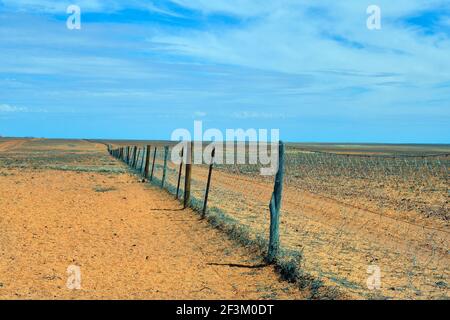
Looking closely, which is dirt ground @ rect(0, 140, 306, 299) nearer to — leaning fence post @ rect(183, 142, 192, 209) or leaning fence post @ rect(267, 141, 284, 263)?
leaning fence post @ rect(267, 141, 284, 263)

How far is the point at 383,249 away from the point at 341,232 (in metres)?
1.81

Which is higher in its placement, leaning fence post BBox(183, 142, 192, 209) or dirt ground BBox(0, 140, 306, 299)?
leaning fence post BBox(183, 142, 192, 209)

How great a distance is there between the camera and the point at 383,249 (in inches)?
395

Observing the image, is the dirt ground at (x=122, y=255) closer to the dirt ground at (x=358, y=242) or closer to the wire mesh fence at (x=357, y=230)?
the wire mesh fence at (x=357, y=230)

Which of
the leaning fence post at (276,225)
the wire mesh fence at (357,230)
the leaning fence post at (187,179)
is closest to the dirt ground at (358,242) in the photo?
the wire mesh fence at (357,230)

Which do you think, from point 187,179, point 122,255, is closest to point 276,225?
point 122,255

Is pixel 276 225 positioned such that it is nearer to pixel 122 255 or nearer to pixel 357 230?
pixel 122 255

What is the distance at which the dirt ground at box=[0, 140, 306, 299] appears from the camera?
664cm

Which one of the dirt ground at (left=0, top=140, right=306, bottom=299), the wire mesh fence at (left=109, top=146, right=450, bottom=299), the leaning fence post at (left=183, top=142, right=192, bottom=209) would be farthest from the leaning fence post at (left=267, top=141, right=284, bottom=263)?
the leaning fence post at (left=183, top=142, right=192, bottom=209)

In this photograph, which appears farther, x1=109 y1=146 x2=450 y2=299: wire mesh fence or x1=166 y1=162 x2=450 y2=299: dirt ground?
x1=109 y1=146 x2=450 y2=299: wire mesh fence

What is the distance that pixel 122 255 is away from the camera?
857cm
